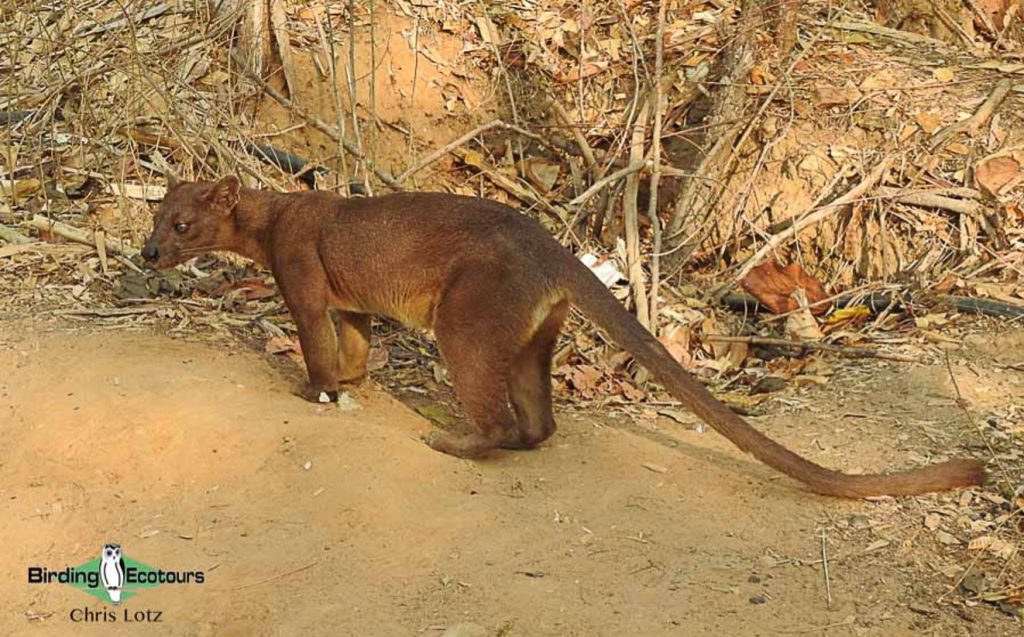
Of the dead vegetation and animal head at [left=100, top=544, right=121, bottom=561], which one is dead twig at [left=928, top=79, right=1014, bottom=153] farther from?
animal head at [left=100, top=544, right=121, bottom=561]

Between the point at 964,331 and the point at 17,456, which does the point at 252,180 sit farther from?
the point at 964,331

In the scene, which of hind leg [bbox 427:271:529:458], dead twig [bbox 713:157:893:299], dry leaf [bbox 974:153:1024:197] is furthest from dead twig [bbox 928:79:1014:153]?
hind leg [bbox 427:271:529:458]

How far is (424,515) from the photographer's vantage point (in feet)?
17.5

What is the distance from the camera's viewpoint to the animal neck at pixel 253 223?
22.0 feet

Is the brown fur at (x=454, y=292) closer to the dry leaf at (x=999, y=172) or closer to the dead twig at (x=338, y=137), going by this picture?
the dead twig at (x=338, y=137)

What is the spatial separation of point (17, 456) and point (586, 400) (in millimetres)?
3010

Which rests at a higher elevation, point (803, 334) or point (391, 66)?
point (391, 66)

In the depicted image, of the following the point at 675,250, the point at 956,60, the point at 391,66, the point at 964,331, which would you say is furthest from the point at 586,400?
the point at 956,60

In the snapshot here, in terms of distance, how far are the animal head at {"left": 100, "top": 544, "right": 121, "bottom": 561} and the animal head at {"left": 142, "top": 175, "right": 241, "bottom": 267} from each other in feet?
6.42

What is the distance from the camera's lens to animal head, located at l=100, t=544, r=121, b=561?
518 cm

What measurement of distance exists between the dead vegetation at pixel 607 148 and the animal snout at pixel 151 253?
74cm

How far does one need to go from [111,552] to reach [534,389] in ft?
7.07

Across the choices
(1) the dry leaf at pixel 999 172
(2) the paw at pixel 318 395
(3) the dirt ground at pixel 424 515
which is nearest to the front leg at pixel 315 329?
(2) the paw at pixel 318 395

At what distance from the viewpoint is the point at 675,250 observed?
319 inches
